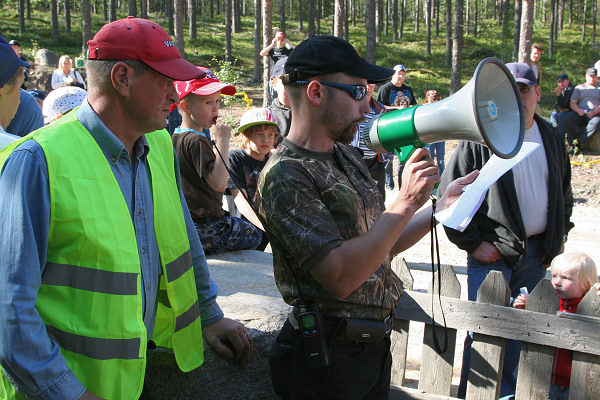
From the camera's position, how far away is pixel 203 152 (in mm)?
3770

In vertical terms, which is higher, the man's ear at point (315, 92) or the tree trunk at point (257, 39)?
the tree trunk at point (257, 39)

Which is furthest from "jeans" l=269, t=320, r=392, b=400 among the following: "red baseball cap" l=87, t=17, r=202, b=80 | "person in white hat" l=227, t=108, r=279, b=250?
"person in white hat" l=227, t=108, r=279, b=250

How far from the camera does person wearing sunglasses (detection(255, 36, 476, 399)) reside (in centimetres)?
193

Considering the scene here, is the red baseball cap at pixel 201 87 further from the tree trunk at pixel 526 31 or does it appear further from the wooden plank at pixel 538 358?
the tree trunk at pixel 526 31

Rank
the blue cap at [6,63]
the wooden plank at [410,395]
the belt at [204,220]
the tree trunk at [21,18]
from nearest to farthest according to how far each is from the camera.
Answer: the blue cap at [6,63] < the wooden plank at [410,395] < the belt at [204,220] < the tree trunk at [21,18]

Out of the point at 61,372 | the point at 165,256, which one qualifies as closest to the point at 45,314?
the point at 61,372

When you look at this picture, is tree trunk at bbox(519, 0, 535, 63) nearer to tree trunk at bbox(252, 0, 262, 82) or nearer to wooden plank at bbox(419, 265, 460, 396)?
wooden plank at bbox(419, 265, 460, 396)

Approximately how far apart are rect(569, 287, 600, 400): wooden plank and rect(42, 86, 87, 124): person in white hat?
3.89 m

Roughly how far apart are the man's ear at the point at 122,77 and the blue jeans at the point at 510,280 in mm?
2648

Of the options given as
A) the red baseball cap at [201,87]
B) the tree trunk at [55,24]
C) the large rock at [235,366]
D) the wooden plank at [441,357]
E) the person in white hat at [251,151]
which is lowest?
the wooden plank at [441,357]

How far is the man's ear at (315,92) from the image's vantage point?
2079 millimetres

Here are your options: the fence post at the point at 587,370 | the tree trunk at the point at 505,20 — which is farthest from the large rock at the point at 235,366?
the tree trunk at the point at 505,20

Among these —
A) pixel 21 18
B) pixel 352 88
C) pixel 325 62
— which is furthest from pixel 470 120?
pixel 21 18

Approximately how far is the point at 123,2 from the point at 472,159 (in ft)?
214
